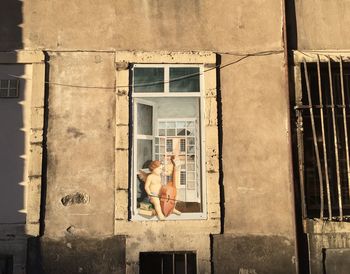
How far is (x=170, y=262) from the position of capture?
685 centimetres

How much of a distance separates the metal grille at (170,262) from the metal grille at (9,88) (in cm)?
354

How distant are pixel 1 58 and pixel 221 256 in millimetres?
5032

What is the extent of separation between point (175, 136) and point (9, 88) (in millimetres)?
2966

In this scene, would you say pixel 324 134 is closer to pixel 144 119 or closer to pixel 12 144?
pixel 144 119

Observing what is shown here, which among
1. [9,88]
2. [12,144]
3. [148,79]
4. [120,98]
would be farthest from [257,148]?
[9,88]

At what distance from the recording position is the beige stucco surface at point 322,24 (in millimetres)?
7305

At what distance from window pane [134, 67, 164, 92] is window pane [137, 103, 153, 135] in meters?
0.31

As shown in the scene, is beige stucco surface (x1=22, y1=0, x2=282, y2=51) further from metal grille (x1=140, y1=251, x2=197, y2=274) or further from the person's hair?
metal grille (x1=140, y1=251, x2=197, y2=274)

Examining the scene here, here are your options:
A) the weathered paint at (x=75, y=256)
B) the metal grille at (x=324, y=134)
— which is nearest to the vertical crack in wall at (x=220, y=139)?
the metal grille at (x=324, y=134)

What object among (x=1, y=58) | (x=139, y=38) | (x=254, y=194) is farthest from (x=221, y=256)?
(x=1, y=58)

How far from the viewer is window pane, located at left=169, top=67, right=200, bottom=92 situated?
7117mm

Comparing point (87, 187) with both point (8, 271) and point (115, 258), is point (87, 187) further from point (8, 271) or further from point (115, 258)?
point (8, 271)

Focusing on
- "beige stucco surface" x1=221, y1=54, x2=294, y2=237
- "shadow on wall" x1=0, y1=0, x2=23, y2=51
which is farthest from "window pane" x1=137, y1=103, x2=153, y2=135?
"shadow on wall" x1=0, y1=0, x2=23, y2=51

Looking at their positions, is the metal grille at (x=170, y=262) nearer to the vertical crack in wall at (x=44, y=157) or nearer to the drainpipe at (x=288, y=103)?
the drainpipe at (x=288, y=103)
